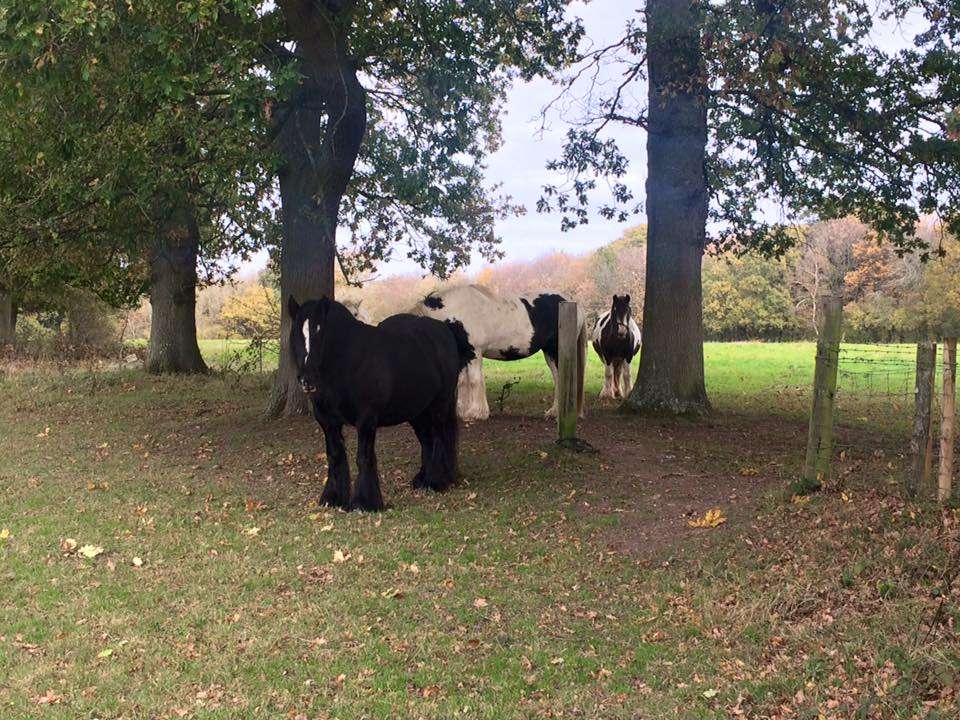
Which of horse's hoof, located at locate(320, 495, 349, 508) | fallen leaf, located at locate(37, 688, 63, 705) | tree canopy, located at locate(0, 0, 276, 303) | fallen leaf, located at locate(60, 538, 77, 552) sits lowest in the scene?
fallen leaf, located at locate(37, 688, 63, 705)

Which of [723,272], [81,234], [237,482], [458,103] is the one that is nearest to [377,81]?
[458,103]

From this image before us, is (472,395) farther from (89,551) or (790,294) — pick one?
(790,294)

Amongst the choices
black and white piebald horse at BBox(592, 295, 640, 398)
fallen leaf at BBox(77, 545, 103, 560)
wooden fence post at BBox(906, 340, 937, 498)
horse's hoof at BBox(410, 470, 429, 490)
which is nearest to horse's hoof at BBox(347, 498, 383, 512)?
horse's hoof at BBox(410, 470, 429, 490)

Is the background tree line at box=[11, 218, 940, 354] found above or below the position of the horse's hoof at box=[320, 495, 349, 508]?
above

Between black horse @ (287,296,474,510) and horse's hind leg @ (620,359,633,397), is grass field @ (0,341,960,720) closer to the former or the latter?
black horse @ (287,296,474,510)

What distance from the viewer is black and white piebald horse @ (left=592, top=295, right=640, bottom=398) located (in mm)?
16906

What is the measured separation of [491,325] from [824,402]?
6.60 m

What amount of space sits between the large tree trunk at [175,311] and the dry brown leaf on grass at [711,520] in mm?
17402

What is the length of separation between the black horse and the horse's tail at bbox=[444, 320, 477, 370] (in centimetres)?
329

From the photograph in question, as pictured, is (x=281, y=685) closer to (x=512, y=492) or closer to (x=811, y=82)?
(x=512, y=492)

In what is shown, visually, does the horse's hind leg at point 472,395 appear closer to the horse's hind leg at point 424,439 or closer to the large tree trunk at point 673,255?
the large tree trunk at point 673,255

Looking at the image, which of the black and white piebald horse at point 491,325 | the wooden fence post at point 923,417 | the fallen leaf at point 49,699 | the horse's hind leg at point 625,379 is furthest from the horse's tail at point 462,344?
the fallen leaf at point 49,699

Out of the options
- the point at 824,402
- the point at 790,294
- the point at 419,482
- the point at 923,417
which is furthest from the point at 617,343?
the point at 790,294

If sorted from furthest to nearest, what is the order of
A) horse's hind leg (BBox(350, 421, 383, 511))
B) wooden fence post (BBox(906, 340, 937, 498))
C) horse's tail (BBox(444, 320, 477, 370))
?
horse's tail (BBox(444, 320, 477, 370)), horse's hind leg (BBox(350, 421, 383, 511)), wooden fence post (BBox(906, 340, 937, 498))
